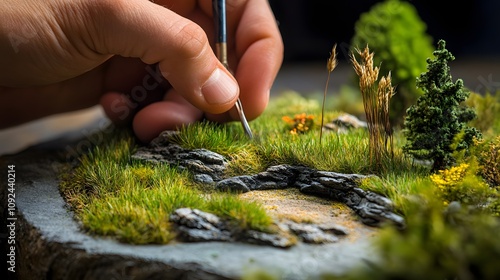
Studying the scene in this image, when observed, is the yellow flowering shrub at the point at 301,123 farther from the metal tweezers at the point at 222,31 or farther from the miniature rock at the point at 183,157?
the miniature rock at the point at 183,157

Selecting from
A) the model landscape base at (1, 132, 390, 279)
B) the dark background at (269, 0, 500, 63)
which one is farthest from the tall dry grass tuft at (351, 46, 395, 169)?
the dark background at (269, 0, 500, 63)

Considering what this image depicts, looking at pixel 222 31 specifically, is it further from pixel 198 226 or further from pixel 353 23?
pixel 353 23

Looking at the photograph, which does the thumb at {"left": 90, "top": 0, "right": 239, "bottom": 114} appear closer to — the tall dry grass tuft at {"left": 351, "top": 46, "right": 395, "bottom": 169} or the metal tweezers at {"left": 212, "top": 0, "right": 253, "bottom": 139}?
the metal tweezers at {"left": 212, "top": 0, "right": 253, "bottom": 139}

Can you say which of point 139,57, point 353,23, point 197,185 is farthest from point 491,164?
point 353,23

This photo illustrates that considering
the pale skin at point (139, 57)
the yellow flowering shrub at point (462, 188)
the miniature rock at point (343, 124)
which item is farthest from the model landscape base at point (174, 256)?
the miniature rock at point (343, 124)

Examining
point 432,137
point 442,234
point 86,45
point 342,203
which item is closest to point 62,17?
point 86,45

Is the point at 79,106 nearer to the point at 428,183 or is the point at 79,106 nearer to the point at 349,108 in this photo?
the point at 349,108
